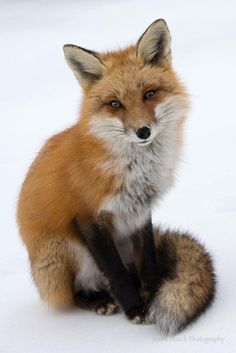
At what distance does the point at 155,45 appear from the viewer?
3.72 m

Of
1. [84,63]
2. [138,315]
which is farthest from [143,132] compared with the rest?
[138,315]

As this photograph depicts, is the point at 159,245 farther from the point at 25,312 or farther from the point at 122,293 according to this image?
the point at 25,312

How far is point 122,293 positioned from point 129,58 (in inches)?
53.5

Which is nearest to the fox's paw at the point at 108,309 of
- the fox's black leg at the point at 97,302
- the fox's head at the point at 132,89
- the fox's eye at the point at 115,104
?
the fox's black leg at the point at 97,302

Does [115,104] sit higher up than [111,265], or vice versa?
[115,104]

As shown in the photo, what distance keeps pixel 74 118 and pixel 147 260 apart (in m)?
4.29

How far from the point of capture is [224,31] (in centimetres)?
1020

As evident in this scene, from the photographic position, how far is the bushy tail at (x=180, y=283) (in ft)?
10.4

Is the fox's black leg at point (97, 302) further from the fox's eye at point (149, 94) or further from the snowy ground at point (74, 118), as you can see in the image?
the fox's eye at point (149, 94)

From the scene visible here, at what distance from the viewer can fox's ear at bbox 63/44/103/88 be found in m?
3.64

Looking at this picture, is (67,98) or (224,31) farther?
(224,31)

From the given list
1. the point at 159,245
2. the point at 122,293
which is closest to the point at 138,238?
the point at 159,245

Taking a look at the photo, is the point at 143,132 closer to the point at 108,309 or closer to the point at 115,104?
the point at 115,104

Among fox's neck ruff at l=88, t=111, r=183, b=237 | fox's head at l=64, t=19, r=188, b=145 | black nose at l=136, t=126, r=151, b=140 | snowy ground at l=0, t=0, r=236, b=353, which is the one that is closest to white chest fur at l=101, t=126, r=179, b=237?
fox's neck ruff at l=88, t=111, r=183, b=237
